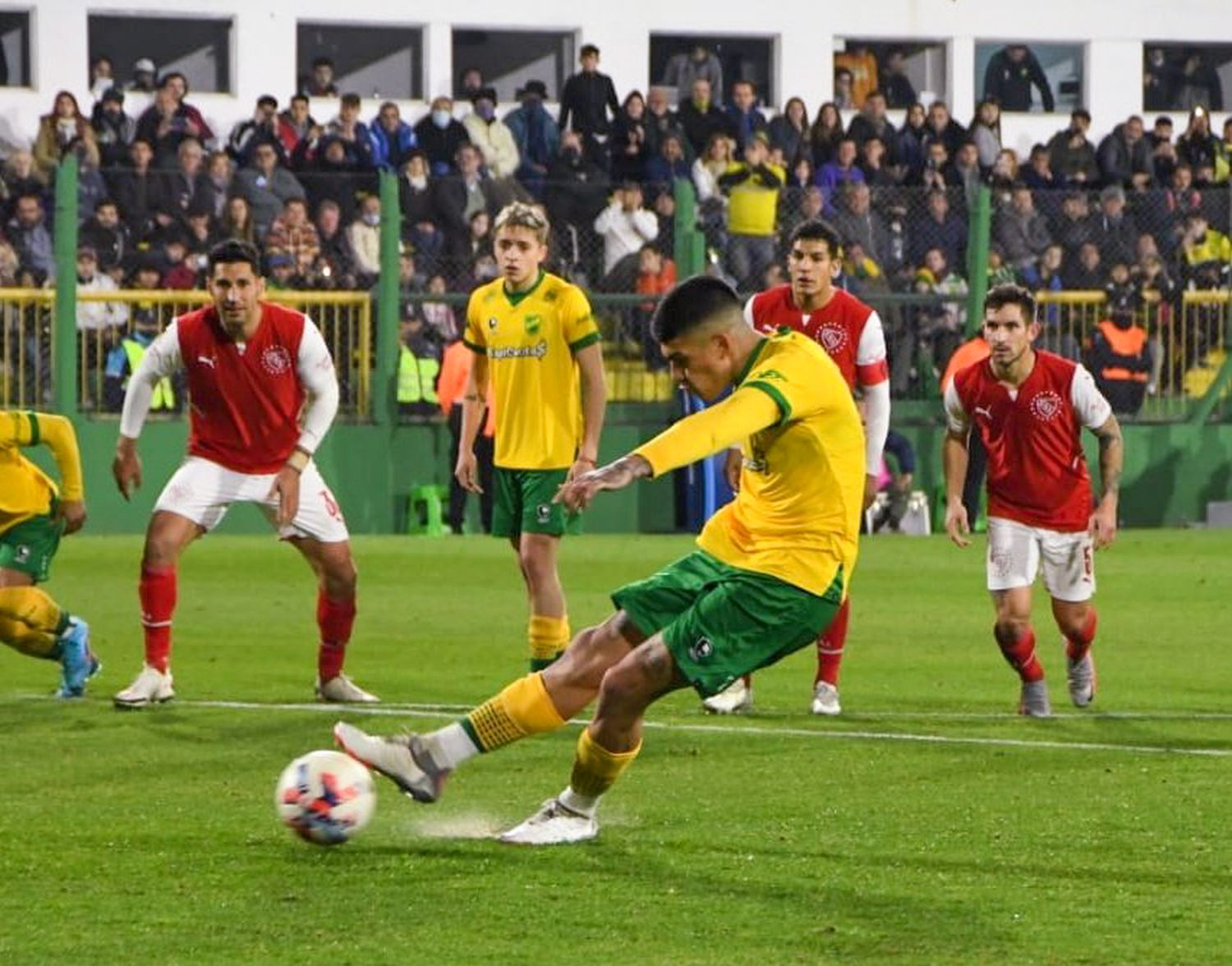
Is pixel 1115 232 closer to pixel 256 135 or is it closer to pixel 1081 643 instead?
pixel 256 135

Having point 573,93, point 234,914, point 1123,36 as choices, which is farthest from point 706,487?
point 234,914

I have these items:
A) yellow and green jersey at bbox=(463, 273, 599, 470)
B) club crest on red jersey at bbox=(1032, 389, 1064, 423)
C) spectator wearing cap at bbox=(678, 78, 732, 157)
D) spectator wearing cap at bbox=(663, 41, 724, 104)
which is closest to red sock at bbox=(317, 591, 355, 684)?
yellow and green jersey at bbox=(463, 273, 599, 470)

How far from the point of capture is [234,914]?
683cm

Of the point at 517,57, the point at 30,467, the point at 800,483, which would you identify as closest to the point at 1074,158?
the point at 517,57

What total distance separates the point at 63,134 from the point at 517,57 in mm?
9876

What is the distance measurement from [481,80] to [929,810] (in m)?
23.1

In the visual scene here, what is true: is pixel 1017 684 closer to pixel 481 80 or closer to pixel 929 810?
pixel 929 810

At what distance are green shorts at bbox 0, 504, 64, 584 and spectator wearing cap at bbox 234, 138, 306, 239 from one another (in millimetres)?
11017

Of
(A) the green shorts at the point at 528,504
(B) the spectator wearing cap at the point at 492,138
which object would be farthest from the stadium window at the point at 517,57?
(A) the green shorts at the point at 528,504

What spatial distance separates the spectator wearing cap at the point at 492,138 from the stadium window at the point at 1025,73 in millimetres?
9358

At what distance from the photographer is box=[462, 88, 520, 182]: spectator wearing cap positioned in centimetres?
2595

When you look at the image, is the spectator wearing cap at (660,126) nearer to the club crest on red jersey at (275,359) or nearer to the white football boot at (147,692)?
the club crest on red jersey at (275,359)

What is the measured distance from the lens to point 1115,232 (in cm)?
2509

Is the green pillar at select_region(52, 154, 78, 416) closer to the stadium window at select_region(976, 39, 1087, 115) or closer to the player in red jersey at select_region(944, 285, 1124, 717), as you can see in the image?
the player in red jersey at select_region(944, 285, 1124, 717)
